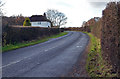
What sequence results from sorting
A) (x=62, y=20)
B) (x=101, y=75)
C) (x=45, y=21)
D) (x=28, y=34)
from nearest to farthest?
(x=101, y=75) < (x=28, y=34) < (x=45, y=21) < (x=62, y=20)

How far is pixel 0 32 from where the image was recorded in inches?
632

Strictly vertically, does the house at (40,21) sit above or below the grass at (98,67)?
above

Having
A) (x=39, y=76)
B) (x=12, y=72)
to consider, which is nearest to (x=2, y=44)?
(x=12, y=72)

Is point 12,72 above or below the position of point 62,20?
below

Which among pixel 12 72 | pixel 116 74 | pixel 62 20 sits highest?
pixel 62 20

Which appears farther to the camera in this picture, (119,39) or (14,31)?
(14,31)

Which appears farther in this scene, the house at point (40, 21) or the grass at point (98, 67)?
the house at point (40, 21)

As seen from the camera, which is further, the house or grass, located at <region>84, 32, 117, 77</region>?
the house

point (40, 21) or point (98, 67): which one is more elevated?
point (40, 21)

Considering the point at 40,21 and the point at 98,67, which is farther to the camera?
the point at 40,21

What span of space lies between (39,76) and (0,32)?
11.3 meters

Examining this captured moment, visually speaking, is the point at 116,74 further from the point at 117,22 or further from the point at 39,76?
the point at 39,76

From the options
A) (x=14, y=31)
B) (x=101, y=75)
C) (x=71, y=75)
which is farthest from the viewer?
(x=14, y=31)

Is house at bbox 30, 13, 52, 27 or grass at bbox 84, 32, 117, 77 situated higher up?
house at bbox 30, 13, 52, 27
